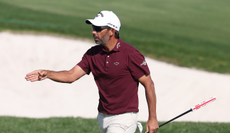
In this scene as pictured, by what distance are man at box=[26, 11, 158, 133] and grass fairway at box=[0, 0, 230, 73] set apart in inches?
394

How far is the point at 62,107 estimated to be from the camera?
1239 cm

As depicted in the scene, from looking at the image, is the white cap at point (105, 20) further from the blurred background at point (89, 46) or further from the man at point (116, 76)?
the blurred background at point (89, 46)

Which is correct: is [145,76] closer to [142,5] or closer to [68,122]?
[68,122]

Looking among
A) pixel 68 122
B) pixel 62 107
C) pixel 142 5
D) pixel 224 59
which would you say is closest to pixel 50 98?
pixel 62 107

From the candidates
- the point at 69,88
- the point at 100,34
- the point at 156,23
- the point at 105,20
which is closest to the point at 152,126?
the point at 100,34

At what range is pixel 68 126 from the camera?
8367 millimetres

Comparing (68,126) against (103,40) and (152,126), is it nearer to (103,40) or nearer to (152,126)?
(152,126)

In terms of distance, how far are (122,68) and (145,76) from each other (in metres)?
0.33

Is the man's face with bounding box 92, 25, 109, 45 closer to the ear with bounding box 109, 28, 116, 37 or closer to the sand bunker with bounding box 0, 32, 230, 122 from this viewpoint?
the ear with bounding box 109, 28, 116, 37

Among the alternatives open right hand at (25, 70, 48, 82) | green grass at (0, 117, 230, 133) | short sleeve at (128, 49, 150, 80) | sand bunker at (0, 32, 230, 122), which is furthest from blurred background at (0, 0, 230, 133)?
open right hand at (25, 70, 48, 82)

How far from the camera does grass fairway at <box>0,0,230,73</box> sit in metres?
15.7

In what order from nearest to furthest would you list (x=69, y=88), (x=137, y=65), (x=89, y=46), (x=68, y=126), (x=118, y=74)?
(x=137, y=65)
(x=118, y=74)
(x=68, y=126)
(x=69, y=88)
(x=89, y=46)

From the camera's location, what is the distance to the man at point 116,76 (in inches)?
184

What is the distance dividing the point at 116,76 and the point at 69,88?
29.4ft
